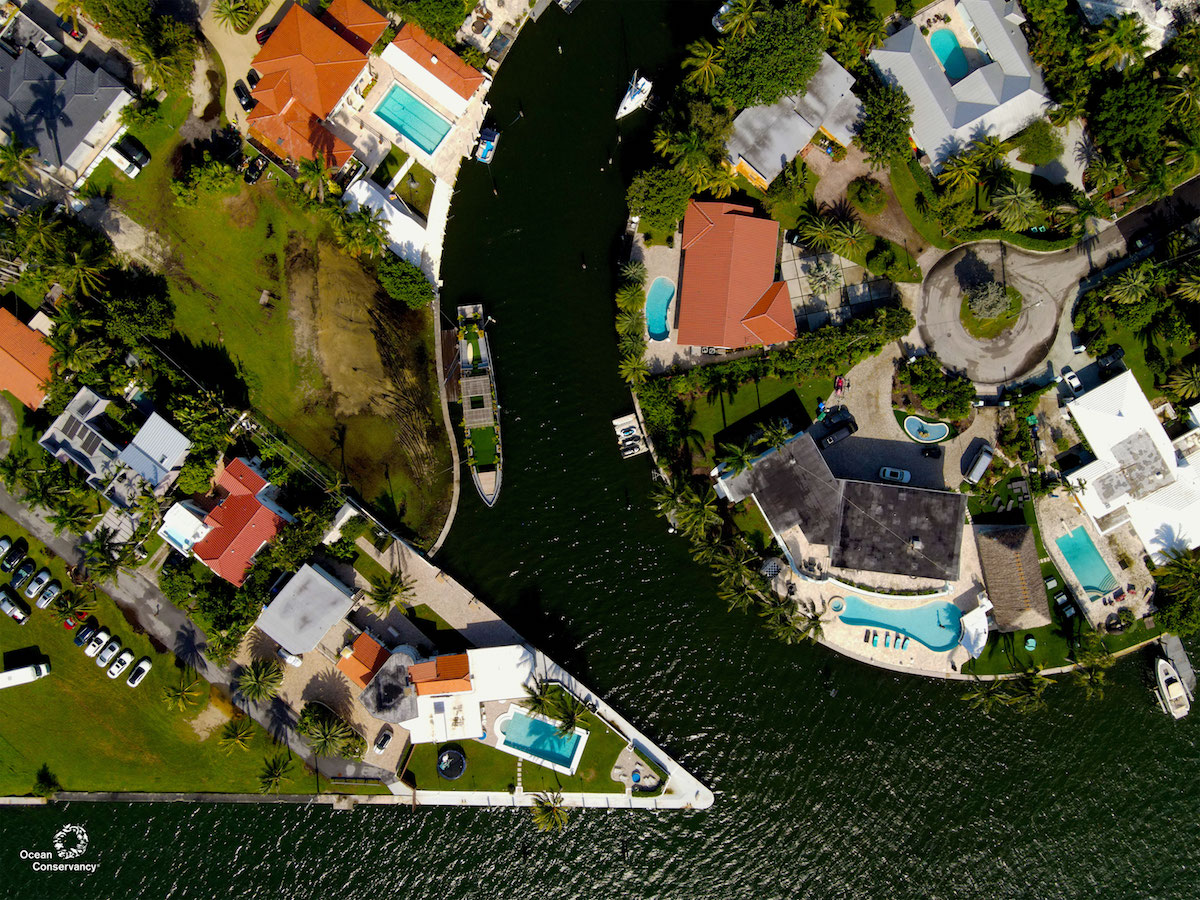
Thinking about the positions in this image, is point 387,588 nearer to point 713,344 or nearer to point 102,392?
point 102,392

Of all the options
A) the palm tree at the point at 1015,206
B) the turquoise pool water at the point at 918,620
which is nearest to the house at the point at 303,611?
the turquoise pool water at the point at 918,620

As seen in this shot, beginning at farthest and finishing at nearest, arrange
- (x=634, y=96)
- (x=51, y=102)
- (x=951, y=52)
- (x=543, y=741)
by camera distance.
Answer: (x=543, y=741), (x=951, y=52), (x=634, y=96), (x=51, y=102)

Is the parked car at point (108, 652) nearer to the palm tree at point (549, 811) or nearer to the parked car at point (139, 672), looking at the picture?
the parked car at point (139, 672)

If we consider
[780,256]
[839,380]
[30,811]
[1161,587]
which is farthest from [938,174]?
[30,811]

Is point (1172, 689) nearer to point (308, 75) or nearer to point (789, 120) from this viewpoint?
point (789, 120)

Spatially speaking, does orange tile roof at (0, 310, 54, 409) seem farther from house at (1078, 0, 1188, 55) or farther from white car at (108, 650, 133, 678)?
house at (1078, 0, 1188, 55)

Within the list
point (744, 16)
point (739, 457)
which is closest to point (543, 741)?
point (739, 457)
